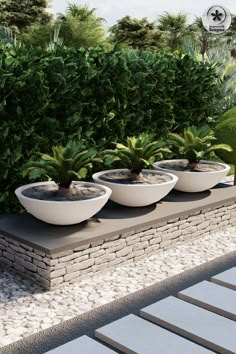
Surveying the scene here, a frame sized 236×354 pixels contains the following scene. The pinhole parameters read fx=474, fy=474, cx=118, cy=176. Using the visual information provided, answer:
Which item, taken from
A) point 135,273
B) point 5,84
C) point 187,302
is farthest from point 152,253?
point 5,84

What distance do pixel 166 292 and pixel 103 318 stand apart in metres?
1.04

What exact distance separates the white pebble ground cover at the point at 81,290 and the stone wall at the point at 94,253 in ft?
0.35

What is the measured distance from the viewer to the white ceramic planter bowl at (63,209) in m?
6.34

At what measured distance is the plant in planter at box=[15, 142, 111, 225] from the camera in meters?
6.38

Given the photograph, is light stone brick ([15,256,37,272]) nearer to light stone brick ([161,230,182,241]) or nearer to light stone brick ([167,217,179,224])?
light stone brick ([161,230,182,241])

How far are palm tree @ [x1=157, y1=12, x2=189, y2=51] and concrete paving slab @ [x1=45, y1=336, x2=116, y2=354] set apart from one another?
158ft

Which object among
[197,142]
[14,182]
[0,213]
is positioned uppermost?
[197,142]

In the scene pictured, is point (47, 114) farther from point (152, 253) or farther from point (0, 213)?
point (152, 253)

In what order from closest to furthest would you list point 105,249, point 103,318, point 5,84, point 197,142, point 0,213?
point 103,318
point 105,249
point 5,84
point 0,213
point 197,142

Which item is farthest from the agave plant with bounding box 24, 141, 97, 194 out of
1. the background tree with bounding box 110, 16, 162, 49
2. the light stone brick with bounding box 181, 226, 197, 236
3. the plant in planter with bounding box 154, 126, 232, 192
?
the background tree with bounding box 110, 16, 162, 49

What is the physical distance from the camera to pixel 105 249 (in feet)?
21.4

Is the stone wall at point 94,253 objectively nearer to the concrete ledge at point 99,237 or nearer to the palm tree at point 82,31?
the concrete ledge at point 99,237

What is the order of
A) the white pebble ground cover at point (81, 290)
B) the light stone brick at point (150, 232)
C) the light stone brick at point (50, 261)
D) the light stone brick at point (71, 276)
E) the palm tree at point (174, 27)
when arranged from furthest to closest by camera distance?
the palm tree at point (174, 27)
the light stone brick at point (150, 232)
the light stone brick at point (71, 276)
the light stone brick at point (50, 261)
the white pebble ground cover at point (81, 290)

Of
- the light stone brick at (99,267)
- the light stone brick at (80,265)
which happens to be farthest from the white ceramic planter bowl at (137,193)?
the light stone brick at (80,265)
